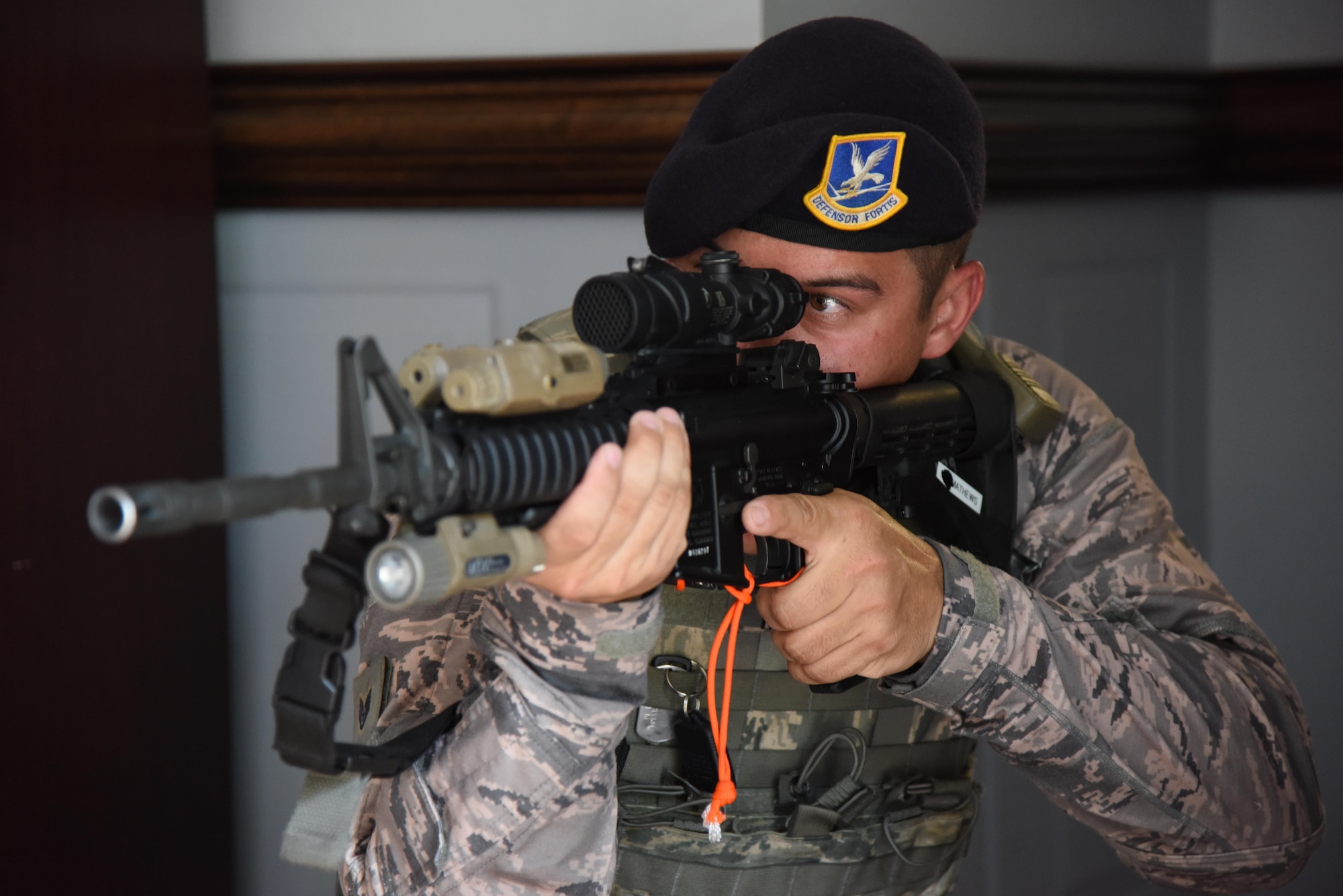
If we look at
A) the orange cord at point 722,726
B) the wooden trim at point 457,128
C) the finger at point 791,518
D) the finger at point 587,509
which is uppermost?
the wooden trim at point 457,128

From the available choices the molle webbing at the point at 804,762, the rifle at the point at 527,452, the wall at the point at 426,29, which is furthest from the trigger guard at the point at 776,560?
the wall at the point at 426,29

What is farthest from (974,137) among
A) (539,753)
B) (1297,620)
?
(1297,620)

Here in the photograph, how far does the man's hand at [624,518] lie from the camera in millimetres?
781

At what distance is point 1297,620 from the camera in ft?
7.58

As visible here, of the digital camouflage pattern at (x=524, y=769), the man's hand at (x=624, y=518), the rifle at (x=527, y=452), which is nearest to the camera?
the rifle at (x=527, y=452)

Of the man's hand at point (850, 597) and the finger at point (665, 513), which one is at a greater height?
the finger at point (665, 513)

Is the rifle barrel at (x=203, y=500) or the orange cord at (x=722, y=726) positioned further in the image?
the orange cord at (x=722, y=726)

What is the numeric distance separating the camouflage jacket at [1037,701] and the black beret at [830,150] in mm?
324

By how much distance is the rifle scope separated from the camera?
2.72ft

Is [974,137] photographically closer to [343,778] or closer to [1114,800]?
[1114,800]

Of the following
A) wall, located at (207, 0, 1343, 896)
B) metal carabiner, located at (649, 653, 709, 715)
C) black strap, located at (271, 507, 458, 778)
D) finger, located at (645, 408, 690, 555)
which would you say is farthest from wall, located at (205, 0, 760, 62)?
black strap, located at (271, 507, 458, 778)

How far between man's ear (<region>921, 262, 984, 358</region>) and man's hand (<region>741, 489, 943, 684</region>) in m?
0.39

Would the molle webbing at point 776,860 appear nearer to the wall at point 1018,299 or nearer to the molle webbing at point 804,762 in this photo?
the molle webbing at point 804,762

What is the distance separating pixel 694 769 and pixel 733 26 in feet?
2.98
